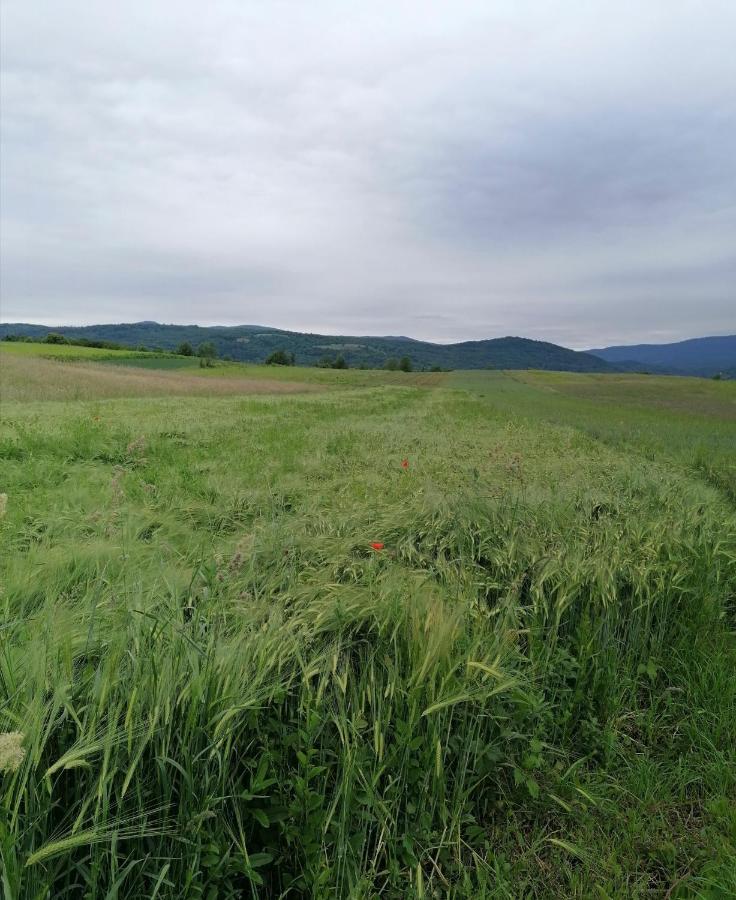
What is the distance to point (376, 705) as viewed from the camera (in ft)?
7.18

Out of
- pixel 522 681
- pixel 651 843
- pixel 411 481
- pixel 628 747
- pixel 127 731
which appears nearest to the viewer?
pixel 127 731

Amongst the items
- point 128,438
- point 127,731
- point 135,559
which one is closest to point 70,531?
point 135,559

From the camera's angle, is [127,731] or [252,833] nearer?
[127,731]

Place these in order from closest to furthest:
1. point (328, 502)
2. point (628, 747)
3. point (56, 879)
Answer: point (56, 879)
point (628, 747)
point (328, 502)

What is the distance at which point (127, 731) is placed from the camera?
64.0 inches

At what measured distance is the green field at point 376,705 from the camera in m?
1.60

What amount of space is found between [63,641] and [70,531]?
2683 millimetres

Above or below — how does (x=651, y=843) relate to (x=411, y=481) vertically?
below

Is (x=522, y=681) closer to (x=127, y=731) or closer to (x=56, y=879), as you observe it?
(x=127, y=731)

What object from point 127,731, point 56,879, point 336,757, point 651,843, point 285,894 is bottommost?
point 651,843

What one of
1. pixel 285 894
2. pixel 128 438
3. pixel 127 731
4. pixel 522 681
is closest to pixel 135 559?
pixel 127 731

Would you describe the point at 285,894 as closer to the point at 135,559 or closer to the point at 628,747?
the point at 628,747

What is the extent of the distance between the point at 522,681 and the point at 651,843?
842 millimetres

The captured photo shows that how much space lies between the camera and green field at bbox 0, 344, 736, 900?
1604mm
